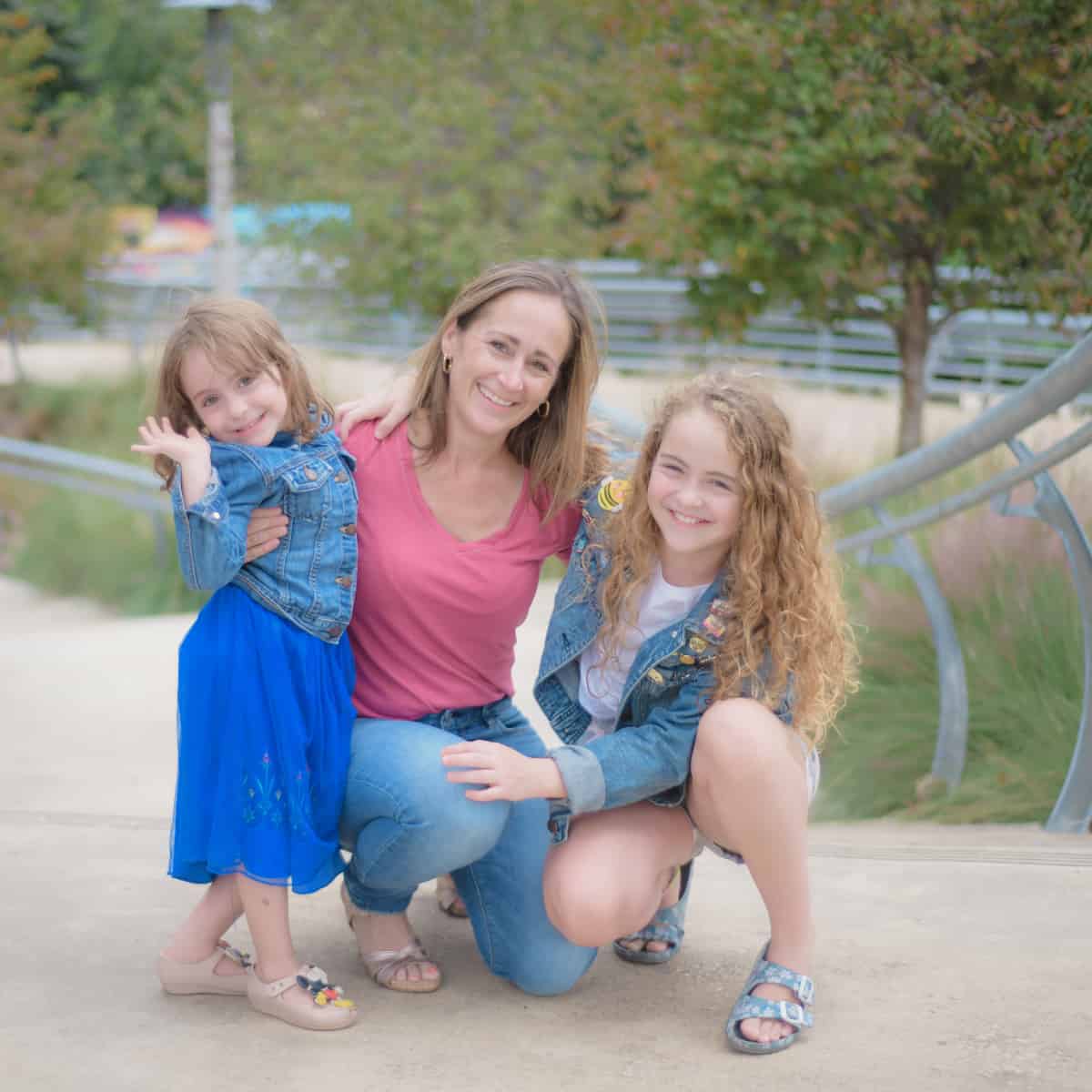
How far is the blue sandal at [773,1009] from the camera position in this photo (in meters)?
2.38

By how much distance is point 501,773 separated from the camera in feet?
8.05

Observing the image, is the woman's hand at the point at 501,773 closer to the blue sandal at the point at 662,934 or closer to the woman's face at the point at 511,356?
the blue sandal at the point at 662,934

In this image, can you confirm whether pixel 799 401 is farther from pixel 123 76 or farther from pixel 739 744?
pixel 123 76

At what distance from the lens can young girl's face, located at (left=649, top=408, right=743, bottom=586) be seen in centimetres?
255

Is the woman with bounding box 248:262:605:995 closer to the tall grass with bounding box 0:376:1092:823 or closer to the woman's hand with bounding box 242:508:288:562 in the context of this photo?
the woman's hand with bounding box 242:508:288:562

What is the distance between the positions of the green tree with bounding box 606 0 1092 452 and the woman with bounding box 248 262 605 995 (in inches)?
106

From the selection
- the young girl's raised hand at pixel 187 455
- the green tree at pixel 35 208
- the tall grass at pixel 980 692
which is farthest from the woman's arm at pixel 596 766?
the green tree at pixel 35 208

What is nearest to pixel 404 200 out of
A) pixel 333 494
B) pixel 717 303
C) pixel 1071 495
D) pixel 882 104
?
pixel 717 303

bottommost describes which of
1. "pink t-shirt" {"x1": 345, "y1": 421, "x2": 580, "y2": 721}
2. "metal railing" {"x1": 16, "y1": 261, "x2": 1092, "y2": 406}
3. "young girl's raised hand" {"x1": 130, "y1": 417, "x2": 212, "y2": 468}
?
"pink t-shirt" {"x1": 345, "y1": 421, "x2": 580, "y2": 721}

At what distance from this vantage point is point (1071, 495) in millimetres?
4230

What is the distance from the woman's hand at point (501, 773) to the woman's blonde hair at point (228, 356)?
65cm

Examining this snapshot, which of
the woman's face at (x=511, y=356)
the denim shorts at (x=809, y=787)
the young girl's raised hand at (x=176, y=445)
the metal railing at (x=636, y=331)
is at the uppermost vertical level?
the metal railing at (x=636, y=331)

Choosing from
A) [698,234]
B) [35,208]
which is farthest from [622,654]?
[35,208]

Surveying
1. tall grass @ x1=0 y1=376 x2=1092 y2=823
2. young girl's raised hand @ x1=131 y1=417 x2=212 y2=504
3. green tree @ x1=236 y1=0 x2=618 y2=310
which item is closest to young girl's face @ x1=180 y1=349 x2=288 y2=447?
young girl's raised hand @ x1=131 y1=417 x2=212 y2=504
